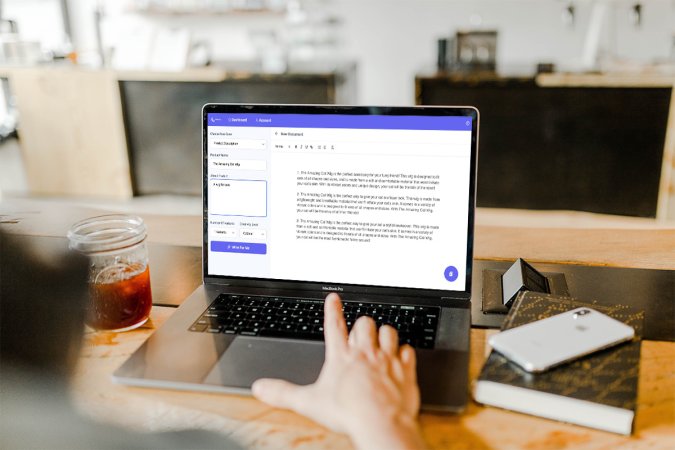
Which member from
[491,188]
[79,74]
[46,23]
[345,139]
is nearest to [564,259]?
[345,139]

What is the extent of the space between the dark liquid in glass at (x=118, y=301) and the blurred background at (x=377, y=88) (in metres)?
2.45

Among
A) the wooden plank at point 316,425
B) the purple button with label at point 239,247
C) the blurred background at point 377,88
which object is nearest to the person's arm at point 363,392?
the wooden plank at point 316,425

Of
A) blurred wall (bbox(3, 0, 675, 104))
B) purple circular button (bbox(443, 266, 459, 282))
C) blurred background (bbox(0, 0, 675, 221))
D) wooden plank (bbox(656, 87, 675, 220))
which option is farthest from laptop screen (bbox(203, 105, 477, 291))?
blurred wall (bbox(3, 0, 675, 104))

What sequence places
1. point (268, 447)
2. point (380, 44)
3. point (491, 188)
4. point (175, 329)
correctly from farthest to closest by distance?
point (380, 44), point (491, 188), point (175, 329), point (268, 447)

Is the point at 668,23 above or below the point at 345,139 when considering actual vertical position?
above

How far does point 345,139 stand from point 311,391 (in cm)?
41

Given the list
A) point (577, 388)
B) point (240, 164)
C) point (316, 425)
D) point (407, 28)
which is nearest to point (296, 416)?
point (316, 425)

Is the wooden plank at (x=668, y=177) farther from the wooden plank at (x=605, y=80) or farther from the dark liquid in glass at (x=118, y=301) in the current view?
the dark liquid in glass at (x=118, y=301)

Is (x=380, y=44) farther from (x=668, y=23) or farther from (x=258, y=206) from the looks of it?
(x=258, y=206)

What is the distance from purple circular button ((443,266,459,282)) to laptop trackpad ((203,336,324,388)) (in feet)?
0.77

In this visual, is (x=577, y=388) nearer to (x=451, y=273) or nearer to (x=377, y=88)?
(x=451, y=273)

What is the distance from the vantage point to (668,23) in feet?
13.7

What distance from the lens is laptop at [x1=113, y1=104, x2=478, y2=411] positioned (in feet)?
2.81

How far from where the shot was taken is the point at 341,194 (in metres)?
0.92
